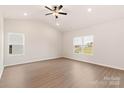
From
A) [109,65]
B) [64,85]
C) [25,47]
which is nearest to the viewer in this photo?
[64,85]

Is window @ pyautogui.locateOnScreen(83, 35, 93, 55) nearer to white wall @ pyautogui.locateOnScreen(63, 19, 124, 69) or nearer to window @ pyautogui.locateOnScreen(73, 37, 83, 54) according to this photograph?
white wall @ pyautogui.locateOnScreen(63, 19, 124, 69)

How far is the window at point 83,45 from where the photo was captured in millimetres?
6426

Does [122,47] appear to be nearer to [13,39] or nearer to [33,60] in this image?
[33,60]

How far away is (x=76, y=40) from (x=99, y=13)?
3.43m

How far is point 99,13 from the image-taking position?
4.52 m

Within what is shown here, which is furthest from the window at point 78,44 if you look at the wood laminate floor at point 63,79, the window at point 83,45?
the wood laminate floor at point 63,79

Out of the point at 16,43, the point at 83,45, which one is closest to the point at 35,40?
the point at 16,43

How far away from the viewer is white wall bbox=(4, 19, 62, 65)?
19.5 feet

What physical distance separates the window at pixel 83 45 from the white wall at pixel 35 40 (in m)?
1.77

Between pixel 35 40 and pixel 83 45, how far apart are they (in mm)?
3406

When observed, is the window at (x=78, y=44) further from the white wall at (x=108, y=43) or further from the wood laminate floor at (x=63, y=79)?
the wood laminate floor at (x=63, y=79)

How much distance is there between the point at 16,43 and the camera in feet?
Answer: 20.6

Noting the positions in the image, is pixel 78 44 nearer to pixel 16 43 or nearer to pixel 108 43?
pixel 108 43

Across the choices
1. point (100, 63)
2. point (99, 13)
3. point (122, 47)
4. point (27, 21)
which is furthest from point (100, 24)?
point (27, 21)
